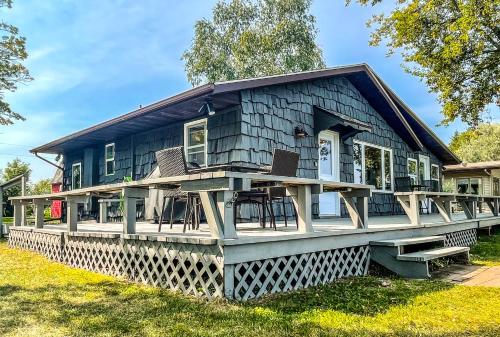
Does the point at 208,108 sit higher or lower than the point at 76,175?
higher

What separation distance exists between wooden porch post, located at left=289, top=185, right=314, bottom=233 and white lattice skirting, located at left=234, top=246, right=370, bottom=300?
0.29 metres

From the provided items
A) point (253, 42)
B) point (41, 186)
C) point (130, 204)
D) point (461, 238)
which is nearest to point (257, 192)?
point (130, 204)

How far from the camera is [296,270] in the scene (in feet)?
12.4

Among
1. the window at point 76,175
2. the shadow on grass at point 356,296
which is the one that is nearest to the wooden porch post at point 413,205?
the shadow on grass at point 356,296

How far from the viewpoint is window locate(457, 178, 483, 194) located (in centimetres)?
2212

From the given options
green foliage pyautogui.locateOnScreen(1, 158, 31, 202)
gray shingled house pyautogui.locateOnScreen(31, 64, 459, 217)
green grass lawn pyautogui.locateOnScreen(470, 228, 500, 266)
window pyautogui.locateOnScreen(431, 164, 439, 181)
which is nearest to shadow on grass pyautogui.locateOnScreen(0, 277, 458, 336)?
green grass lawn pyautogui.locateOnScreen(470, 228, 500, 266)

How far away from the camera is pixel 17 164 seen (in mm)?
26422

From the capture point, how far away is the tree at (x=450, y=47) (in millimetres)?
11438

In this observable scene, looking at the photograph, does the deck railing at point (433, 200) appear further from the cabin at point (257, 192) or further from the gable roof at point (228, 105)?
the gable roof at point (228, 105)

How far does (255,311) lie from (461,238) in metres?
6.01

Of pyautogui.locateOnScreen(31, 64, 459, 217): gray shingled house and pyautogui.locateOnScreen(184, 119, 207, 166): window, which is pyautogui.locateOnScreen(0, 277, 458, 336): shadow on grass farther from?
pyautogui.locateOnScreen(184, 119, 207, 166): window

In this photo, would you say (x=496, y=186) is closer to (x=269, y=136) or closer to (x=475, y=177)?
(x=475, y=177)

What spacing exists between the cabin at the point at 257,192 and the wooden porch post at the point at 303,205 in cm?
2

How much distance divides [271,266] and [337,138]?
5888 mm
